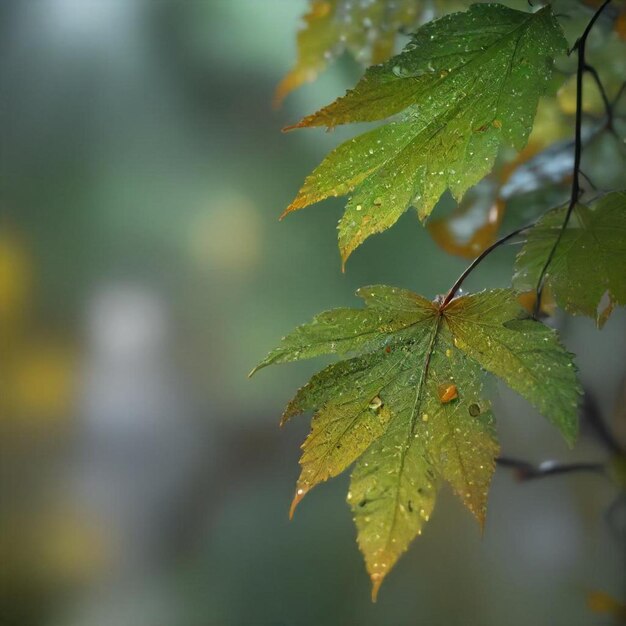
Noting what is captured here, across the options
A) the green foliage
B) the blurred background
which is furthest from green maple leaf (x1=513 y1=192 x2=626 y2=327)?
the blurred background

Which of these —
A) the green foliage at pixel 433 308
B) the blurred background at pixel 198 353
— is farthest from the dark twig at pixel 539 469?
the green foliage at pixel 433 308

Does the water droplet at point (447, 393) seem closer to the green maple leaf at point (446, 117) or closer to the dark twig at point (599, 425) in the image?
the green maple leaf at point (446, 117)

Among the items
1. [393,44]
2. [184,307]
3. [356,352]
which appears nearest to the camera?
[356,352]

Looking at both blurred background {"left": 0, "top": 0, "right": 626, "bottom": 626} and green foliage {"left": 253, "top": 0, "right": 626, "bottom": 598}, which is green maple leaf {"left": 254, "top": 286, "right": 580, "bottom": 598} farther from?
blurred background {"left": 0, "top": 0, "right": 626, "bottom": 626}

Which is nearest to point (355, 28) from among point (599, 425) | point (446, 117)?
point (446, 117)

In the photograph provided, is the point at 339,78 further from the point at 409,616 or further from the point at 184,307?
the point at 409,616

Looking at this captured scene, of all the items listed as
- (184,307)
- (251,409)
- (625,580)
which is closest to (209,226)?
(184,307)
